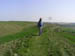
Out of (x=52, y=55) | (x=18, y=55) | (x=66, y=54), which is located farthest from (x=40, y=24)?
(x=18, y=55)

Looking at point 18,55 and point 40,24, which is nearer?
point 18,55

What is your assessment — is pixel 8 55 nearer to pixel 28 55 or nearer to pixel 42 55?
pixel 28 55

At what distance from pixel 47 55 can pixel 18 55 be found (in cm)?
233

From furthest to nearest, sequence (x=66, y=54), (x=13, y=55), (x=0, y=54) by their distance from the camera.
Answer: (x=66, y=54) < (x=0, y=54) < (x=13, y=55)

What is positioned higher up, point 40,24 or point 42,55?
point 40,24

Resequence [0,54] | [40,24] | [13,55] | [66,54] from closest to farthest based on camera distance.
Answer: [13,55] → [0,54] → [66,54] → [40,24]

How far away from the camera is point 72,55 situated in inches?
546

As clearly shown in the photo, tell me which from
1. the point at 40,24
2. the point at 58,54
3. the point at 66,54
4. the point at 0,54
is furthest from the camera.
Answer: the point at 40,24

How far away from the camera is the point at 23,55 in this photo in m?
11.2

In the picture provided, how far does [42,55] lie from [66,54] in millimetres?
3418

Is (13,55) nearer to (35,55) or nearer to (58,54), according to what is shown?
(35,55)

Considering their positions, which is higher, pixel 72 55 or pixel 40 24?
pixel 40 24

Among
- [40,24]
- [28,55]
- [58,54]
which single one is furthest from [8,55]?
[40,24]

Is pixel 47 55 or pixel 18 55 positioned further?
pixel 47 55
